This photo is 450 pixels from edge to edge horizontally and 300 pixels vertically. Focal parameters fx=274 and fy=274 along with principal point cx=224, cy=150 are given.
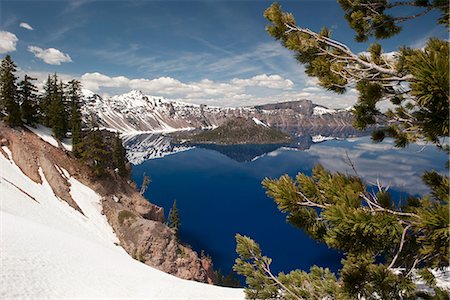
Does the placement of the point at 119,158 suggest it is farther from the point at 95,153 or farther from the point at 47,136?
the point at 47,136

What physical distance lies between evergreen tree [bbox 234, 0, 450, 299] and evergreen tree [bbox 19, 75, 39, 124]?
185ft

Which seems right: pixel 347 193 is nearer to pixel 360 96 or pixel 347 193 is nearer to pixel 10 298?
pixel 360 96

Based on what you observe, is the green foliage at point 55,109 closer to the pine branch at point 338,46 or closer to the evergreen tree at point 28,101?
the evergreen tree at point 28,101

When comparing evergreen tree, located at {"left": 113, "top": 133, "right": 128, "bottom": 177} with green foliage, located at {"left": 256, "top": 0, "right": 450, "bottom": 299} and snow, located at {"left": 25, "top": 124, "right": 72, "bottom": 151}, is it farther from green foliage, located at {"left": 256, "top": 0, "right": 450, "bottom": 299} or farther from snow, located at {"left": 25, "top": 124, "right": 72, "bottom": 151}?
green foliage, located at {"left": 256, "top": 0, "right": 450, "bottom": 299}

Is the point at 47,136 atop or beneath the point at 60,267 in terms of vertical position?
atop

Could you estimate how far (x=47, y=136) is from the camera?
49469mm

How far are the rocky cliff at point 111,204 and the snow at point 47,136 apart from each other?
1.67 meters

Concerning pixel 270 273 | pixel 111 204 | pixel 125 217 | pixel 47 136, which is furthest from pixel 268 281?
pixel 47 136

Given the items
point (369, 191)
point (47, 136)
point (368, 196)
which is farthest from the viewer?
point (47, 136)

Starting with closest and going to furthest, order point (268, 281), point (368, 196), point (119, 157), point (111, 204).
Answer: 1. point (368, 196)
2. point (268, 281)
3. point (111, 204)
4. point (119, 157)

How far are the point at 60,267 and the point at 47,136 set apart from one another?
1414 inches

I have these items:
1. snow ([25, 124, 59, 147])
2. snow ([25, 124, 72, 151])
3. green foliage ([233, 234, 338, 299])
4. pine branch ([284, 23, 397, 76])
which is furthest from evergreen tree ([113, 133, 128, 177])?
pine branch ([284, 23, 397, 76])

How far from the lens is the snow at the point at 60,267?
1850 cm

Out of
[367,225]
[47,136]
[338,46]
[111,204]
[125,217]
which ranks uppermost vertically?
[338,46]
